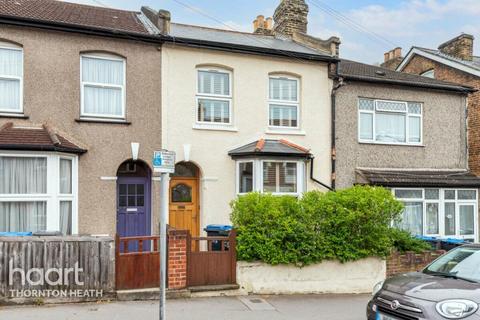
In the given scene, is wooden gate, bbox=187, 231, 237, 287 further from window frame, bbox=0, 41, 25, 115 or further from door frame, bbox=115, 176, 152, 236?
window frame, bbox=0, 41, 25, 115

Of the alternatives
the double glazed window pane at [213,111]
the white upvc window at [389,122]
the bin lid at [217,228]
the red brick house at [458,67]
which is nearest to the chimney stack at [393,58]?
the red brick house at [458,67]

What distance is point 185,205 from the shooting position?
39.8 ft

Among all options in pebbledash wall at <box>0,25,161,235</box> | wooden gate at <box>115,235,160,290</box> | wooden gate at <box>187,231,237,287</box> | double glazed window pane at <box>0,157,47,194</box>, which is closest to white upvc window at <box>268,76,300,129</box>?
pebbledash wall at <box>0,25,161,235</box>

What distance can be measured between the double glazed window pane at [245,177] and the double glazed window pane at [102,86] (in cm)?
336

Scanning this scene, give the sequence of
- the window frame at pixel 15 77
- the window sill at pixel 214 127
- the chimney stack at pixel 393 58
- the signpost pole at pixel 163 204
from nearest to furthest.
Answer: the signpost pole at pixel 163 204 < the window frame at pixel 15 77 < the window sill at pixel 214 127 < the chimney stack at pixel 393 58

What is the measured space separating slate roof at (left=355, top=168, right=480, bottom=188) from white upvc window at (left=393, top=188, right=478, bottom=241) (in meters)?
0.35

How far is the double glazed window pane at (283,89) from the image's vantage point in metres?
12.7

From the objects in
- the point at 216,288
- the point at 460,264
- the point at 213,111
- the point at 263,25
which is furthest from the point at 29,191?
the point at 263,25

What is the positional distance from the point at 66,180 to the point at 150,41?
3.92 m

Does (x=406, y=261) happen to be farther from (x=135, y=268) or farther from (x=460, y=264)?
(x=135, y=268)

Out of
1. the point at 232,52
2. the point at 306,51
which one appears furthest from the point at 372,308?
the point at 306,51

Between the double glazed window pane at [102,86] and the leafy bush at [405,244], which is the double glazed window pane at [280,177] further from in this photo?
the double glazed window pane at [102,86]

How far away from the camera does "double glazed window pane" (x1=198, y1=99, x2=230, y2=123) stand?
11.9 m

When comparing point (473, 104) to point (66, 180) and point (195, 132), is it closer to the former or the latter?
point (195, 132)
